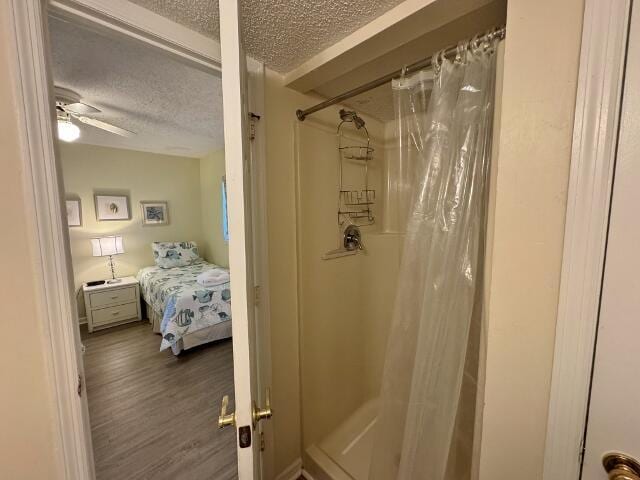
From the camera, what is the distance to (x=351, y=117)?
157 cm

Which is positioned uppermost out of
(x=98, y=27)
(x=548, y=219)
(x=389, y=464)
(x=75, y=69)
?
(x=75, y=69)

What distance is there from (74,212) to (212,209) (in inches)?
67.5

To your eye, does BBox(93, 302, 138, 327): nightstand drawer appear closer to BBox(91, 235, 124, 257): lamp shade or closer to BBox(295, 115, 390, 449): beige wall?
BBox(91, 235, 124, 257): lamp shade

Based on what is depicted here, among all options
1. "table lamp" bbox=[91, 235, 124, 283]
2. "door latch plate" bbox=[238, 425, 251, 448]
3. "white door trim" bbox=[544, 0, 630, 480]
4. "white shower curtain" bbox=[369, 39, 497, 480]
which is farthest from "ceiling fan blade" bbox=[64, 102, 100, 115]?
"white door trim" bbox=[544, 0, 630, 480]

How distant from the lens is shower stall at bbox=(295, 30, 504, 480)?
87 centimetres

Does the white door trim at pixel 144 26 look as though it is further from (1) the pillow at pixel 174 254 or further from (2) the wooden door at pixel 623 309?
(1) the pillow at pixel 174 254

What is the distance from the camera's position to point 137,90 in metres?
1.86

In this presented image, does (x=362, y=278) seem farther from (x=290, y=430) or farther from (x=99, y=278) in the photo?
(x=99, y=278)

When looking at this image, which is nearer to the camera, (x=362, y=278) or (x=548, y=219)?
(x=548, y=219)

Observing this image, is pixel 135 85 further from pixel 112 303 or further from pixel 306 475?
pixel 112 303

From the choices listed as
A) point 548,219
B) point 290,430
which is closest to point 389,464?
point 290,430

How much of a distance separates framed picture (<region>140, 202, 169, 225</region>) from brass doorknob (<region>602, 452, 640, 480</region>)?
4.83 metres

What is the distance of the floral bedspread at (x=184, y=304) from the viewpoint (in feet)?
8.45

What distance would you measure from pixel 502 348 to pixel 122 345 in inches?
146
